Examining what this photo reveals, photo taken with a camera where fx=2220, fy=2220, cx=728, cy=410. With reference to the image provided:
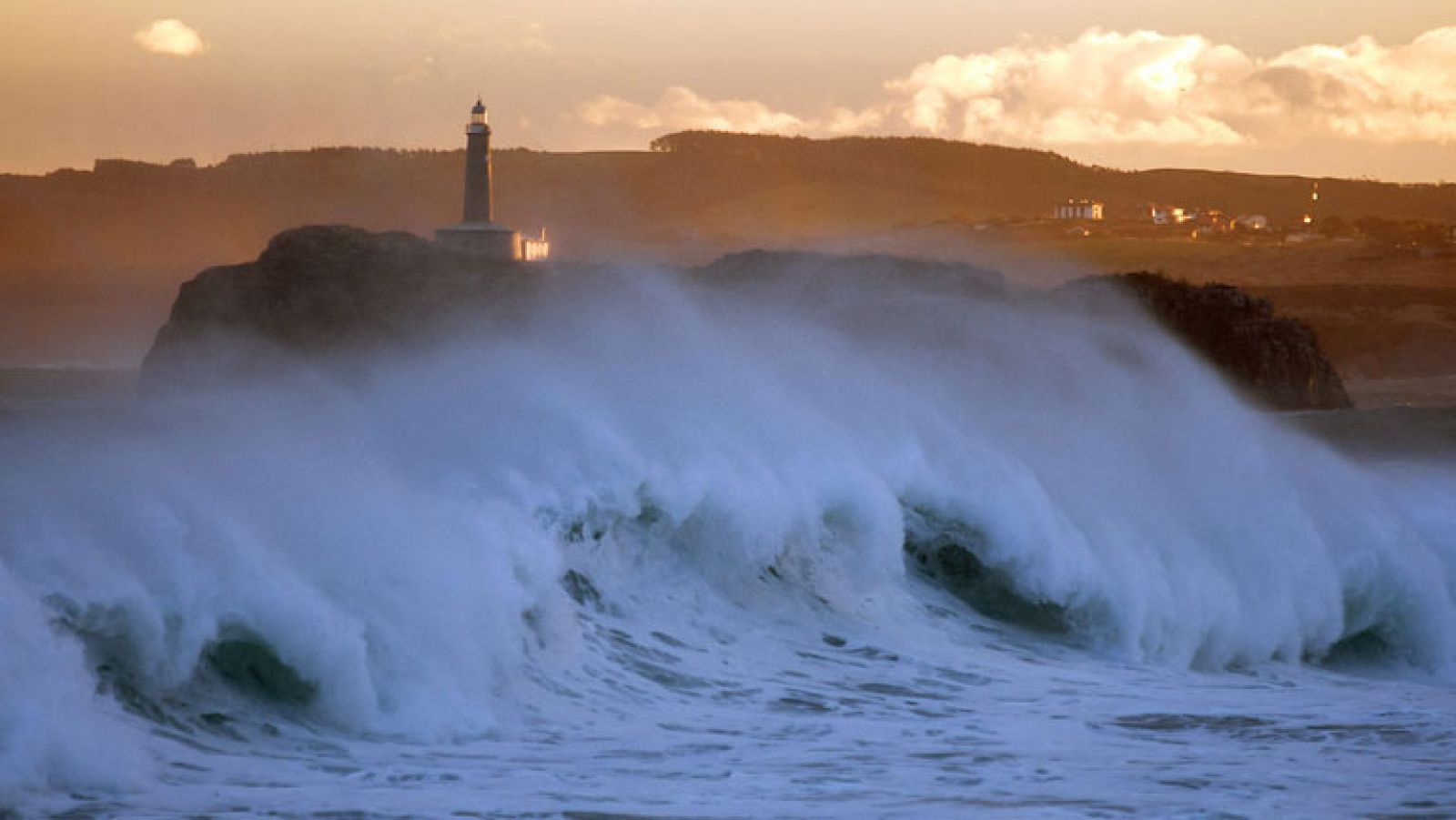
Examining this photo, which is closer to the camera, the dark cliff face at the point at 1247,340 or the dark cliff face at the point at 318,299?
the dark cliff face at the point at 318,299

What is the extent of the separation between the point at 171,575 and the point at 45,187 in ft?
126

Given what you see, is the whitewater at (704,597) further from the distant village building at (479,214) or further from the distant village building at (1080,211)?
Result: the distant village building at (1080,211)

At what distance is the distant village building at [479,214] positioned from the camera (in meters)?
42.6

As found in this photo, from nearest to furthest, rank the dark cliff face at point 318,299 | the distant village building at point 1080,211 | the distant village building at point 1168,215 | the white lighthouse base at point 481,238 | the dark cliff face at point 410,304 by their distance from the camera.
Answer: the dark cliff face at point 318,299, the dark cliff face at point 410,304, the white lighthouse base at point 481,238, the distant village building at point 1080,211, the distant village building at point 1168,215

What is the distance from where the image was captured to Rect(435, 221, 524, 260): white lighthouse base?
42.3 m

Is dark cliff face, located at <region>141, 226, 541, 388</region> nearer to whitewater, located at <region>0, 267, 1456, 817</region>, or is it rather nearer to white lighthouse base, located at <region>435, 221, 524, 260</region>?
white lighthouse base, located at <region>435, 221, 524, 260</region>

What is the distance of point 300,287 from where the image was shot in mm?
37688

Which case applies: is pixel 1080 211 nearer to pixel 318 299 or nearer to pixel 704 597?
pixel 318 299

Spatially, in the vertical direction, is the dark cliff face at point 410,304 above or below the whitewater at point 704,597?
above

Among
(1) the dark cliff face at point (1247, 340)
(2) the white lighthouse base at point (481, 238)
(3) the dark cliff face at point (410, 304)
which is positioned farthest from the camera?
(2) the white lighthouse base at point (481, 238)

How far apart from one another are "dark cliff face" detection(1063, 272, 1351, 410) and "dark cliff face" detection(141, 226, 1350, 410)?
22 millimetres

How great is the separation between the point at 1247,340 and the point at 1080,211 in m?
44.7

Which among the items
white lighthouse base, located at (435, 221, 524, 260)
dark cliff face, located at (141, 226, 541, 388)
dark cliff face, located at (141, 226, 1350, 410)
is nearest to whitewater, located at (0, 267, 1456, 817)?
dark cliff face, located at (141, 226, 1350, 410)

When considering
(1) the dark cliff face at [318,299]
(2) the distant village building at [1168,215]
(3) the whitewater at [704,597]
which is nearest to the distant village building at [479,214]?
(1) the dark cliff face at [318,299]
